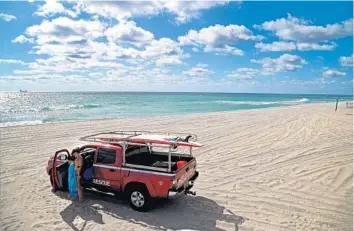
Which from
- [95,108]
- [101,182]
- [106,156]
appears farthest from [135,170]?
→ [95,108]

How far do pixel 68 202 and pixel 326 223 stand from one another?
7.29 metres

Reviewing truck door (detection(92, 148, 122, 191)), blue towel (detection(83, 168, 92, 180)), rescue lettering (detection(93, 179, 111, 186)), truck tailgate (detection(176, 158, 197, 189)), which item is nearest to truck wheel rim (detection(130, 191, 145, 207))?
truck door (detection(92, 148, 122, 191))

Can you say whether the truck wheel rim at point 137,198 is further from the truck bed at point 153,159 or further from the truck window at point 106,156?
the truck window at point 106,156

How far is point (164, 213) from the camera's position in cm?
849

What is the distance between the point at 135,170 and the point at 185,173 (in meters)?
1.40

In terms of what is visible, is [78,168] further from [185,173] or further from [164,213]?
[185,173]

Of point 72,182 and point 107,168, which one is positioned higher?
point 107,168

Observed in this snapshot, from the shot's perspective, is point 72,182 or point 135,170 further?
point 72,182

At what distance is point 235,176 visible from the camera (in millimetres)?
11820

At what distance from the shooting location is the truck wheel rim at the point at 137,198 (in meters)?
8.42

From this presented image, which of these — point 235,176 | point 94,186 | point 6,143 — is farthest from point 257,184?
point 6,143

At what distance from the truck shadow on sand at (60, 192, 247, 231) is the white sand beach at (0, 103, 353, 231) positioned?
3cm

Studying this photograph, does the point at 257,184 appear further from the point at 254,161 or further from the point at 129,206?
the point at 129,206

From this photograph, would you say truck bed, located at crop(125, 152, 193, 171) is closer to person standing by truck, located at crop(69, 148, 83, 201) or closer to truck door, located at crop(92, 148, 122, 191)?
truck door, located at crop(92, 148, 122, 191)
